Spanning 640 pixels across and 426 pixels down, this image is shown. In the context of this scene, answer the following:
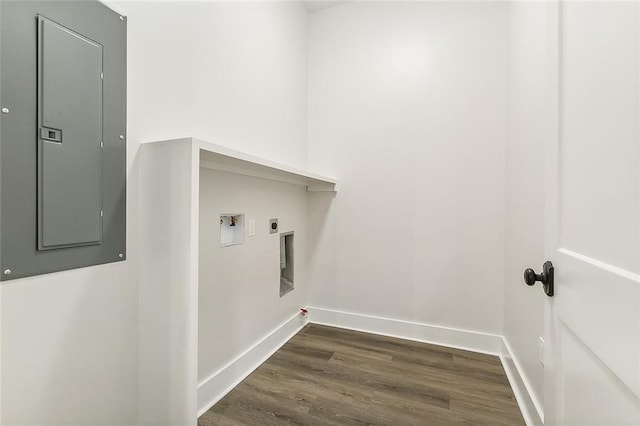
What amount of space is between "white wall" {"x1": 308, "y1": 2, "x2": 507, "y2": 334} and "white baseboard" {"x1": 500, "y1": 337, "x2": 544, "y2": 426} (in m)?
0.28

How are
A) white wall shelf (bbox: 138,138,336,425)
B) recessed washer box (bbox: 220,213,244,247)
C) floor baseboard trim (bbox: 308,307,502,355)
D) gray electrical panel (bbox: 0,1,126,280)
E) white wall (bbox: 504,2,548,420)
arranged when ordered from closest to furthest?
gray electrical panel (bbox: 0,1,126,280) → white wall shelf (bbox: 138,138,336,425) → white wall (bbox: 504,2,548,420) → recessed washer box (bbox: 220,213,244,247) → floor baseboard trim (bbox: 308,307,502,355)

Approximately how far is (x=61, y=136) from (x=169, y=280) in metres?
0.60

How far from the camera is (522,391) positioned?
1464 mm

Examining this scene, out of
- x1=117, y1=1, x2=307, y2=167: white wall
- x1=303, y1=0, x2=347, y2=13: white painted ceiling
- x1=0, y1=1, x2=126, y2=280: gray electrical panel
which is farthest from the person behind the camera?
x1=303, y1=0, x2=347, y2=13: white painted ceiling

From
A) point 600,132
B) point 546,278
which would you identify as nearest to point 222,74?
point 600,132

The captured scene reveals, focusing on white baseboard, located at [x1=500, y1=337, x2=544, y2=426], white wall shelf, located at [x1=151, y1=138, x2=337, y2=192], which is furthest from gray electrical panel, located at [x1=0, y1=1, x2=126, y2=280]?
white baseboard, located at [x1=500, y1=337, x2=544, y2=426]

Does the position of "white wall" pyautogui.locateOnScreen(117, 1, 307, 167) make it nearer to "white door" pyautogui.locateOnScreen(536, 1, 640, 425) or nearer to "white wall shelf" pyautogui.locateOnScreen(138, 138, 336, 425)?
"white wall shelf" pyautogui.locateOnScreen(138, 138, 336, 425)

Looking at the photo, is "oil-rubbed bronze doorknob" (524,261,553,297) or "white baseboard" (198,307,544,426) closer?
"oil-rubbed bronze doorknob" (524,261,553,297)

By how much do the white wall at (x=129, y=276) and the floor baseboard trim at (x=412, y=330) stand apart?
1.61 m

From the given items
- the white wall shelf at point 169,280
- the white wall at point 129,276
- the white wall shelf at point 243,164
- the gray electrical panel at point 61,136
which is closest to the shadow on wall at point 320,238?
the white wall shelf at point 243,164

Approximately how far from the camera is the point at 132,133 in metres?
1.11

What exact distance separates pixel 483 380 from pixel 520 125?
1572mm

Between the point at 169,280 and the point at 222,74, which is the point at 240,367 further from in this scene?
the point at 222,74

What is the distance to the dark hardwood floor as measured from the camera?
138 centimetres
